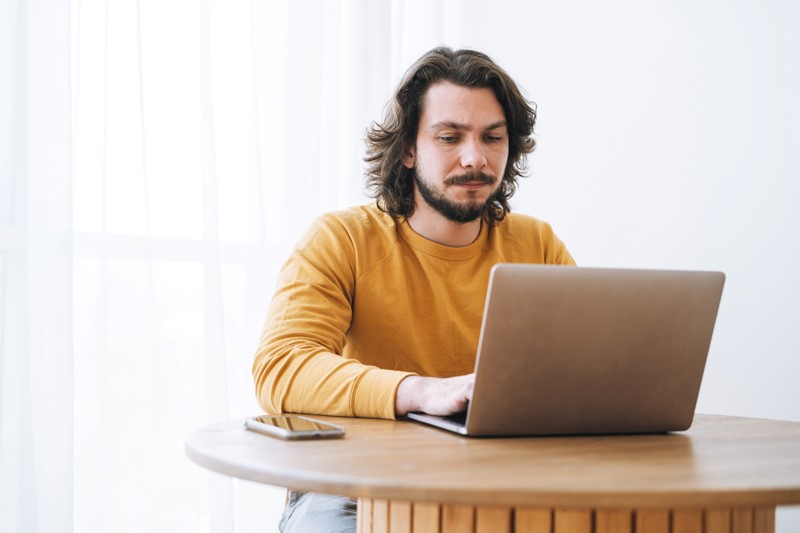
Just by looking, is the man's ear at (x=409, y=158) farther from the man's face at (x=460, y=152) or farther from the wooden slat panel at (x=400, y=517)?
the wooden slat panel at (x=400, y=517)

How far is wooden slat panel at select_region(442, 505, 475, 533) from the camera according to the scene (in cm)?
103

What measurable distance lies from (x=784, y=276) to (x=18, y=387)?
225 centimetres

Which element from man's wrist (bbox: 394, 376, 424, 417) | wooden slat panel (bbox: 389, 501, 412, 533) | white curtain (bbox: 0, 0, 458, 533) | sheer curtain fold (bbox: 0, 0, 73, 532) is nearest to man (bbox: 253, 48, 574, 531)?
man's wrist (bbox: 394, 376, 424, 417)

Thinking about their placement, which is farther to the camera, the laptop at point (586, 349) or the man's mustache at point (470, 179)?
the man's mustache at point (470, 179)

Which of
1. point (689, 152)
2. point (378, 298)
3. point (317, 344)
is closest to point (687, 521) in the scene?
point (317, 344)

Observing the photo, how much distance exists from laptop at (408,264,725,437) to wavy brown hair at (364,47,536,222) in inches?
35.5

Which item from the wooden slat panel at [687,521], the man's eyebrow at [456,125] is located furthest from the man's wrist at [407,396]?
the man's eyebrow at [456,125]

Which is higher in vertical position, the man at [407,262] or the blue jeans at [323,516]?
the man at [407,262]

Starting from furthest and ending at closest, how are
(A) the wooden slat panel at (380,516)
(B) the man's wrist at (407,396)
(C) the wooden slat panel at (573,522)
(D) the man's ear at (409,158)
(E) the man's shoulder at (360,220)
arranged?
(D) the man's ear at (409,158) → (E) the man's shoulder at (360,220) → (B) the man's wrist at (407,396) → (A) the wooden slat panel at (380,516) → (C) the wooden slat panel at (573,522)

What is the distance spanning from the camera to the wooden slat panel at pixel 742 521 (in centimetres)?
107

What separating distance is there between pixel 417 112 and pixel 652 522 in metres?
1.39

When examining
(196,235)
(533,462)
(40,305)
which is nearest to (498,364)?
(533,462)

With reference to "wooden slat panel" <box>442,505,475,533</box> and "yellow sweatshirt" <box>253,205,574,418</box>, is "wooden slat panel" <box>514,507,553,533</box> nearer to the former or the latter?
"wooden slat panel" <box>442,505,475,533</box>

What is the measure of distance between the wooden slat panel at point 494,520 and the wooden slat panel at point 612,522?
0.11 m
